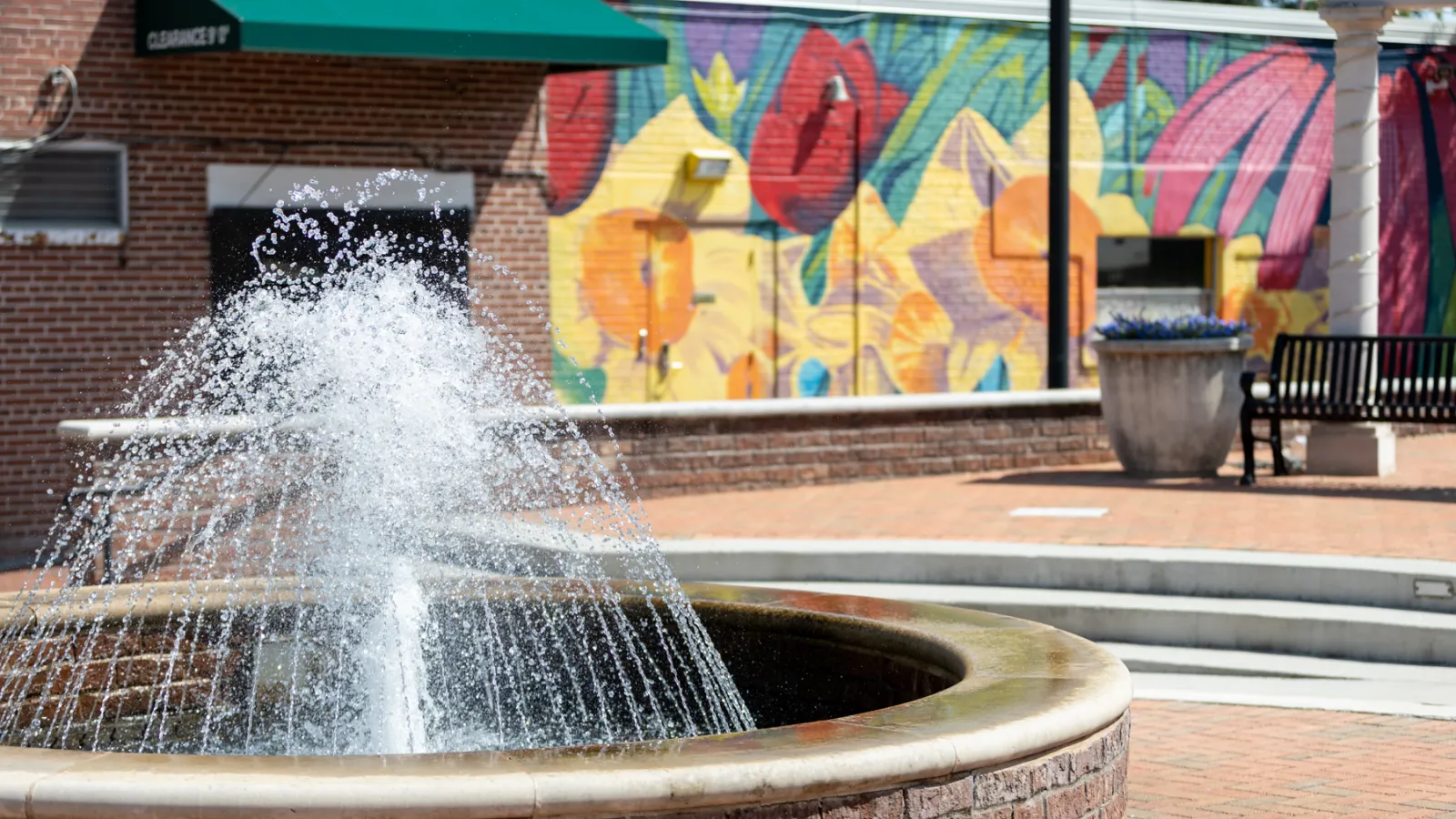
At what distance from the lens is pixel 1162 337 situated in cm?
1432

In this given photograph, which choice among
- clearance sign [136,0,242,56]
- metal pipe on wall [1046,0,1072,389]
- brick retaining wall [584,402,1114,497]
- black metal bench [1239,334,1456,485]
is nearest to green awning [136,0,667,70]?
clearance sign [136,0,242,56]

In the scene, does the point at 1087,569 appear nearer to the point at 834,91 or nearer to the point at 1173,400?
the point at 1173,400

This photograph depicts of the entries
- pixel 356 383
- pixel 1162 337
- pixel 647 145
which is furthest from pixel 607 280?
pixel 356 383

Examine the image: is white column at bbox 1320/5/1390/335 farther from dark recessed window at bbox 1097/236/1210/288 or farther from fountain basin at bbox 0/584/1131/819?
fountain basin at bbox 0/584/1131/819

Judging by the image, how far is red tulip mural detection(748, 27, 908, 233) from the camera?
67.5 ft

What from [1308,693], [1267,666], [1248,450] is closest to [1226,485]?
[1248,450]

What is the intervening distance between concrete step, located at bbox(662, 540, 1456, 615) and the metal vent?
726 cm

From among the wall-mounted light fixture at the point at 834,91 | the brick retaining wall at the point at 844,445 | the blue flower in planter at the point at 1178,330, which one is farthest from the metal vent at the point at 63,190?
the blue flower in planter at the point at 1178,330

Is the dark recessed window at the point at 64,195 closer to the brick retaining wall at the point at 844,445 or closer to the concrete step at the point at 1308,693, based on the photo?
the brick retaining wall at the point at 844,445

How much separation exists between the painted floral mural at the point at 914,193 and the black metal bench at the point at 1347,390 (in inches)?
268

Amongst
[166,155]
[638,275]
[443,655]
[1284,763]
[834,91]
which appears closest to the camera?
[1284,763]

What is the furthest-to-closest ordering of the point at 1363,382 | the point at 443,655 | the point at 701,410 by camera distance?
the point at 1363,382, the point at 701,410, the point at 443,655

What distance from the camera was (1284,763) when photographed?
23.7 ft

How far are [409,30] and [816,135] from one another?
6.11 meters
